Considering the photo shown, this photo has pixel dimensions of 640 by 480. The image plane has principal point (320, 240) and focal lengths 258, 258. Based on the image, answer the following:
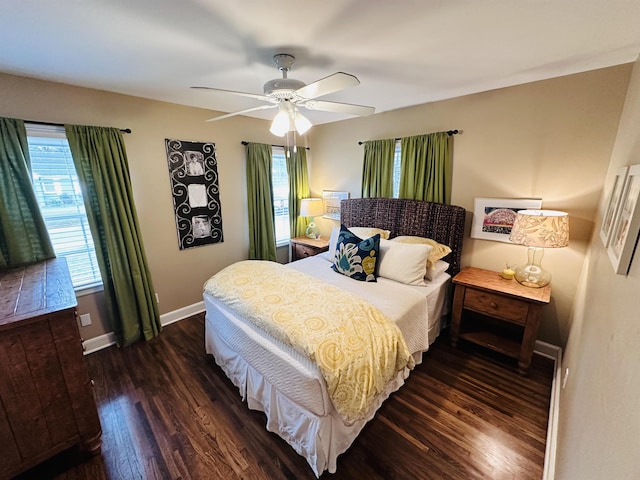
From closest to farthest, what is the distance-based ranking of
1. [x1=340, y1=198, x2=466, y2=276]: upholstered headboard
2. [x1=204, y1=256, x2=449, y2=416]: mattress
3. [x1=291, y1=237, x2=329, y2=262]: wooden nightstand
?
[x1=204, y1=256, x2=449, y2=416]: mattress
[x1=340, y1=198, x2=466, y2=276]: upholstered headboard
[x1=291, y1=237, x2=329, y2=262]: wooden nightstand

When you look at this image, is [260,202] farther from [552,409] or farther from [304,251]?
[552,409]

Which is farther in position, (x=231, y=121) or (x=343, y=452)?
(x=231, y=121)

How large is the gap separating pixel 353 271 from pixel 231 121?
242 cm

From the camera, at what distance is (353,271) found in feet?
8.23

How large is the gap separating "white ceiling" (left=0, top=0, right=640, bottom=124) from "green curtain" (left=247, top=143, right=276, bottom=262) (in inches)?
49.1

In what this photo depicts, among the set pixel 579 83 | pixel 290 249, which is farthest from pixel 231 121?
pixel 579 83

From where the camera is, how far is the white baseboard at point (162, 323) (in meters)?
2.53

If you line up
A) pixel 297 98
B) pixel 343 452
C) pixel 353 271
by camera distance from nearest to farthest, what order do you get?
pixel 343 452
pixel 297 98
pixel 353 271

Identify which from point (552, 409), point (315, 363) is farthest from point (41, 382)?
point (552, 409)

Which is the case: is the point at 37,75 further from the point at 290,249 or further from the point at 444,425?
the point at 444,425

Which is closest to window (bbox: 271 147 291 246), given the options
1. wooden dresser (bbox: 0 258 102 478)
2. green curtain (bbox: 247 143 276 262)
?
green curtain (bbox: 247 143 276 262)

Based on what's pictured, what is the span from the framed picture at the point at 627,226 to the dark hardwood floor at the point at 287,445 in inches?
53.4

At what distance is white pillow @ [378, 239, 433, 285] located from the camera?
2383 millimetres

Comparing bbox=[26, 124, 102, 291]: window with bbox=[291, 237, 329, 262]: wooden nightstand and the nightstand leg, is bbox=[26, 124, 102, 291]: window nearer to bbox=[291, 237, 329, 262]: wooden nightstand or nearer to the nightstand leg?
bbox=[291, 237, 329, 262]: wooden nightstand
